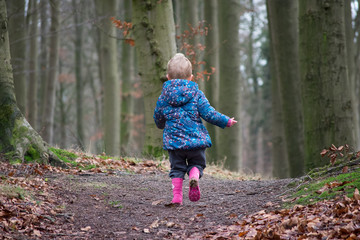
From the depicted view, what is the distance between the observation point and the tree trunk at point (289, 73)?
34.1 ft

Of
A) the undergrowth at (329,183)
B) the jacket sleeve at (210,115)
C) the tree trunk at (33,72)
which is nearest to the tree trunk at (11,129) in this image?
the jacket sleeve at (210,115)

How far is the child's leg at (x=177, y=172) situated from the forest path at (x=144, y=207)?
17 centimetres

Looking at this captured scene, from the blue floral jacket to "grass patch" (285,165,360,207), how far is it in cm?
124

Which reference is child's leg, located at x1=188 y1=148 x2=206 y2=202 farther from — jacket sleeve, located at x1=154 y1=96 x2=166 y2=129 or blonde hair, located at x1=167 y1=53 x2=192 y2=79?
blonde hair, located at x1=167 y1=53 x2=192 y2=79

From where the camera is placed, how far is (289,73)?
10695mm

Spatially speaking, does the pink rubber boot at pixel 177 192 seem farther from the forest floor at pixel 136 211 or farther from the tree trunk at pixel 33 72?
the tree trunk at pixel 33 72

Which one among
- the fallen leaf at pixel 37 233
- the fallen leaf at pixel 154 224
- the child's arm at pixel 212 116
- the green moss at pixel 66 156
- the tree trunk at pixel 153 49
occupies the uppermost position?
the tree trunk at pixel 153 49

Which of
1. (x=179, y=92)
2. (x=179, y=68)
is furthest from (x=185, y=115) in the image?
(x=179, y=68)

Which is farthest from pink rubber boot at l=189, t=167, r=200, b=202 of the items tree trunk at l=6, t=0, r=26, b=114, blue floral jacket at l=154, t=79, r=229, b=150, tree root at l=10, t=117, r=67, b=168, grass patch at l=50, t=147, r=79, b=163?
tree trunk at l=6, t=0, r=26, b=114

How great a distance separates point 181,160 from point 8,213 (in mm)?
2147

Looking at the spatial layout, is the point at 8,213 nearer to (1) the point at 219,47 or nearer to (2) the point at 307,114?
(2) the point at 307,114

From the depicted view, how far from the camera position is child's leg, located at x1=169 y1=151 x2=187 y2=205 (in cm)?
507

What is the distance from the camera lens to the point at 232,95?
1366 centimetres

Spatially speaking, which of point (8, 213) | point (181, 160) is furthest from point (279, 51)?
point (8, 213)
